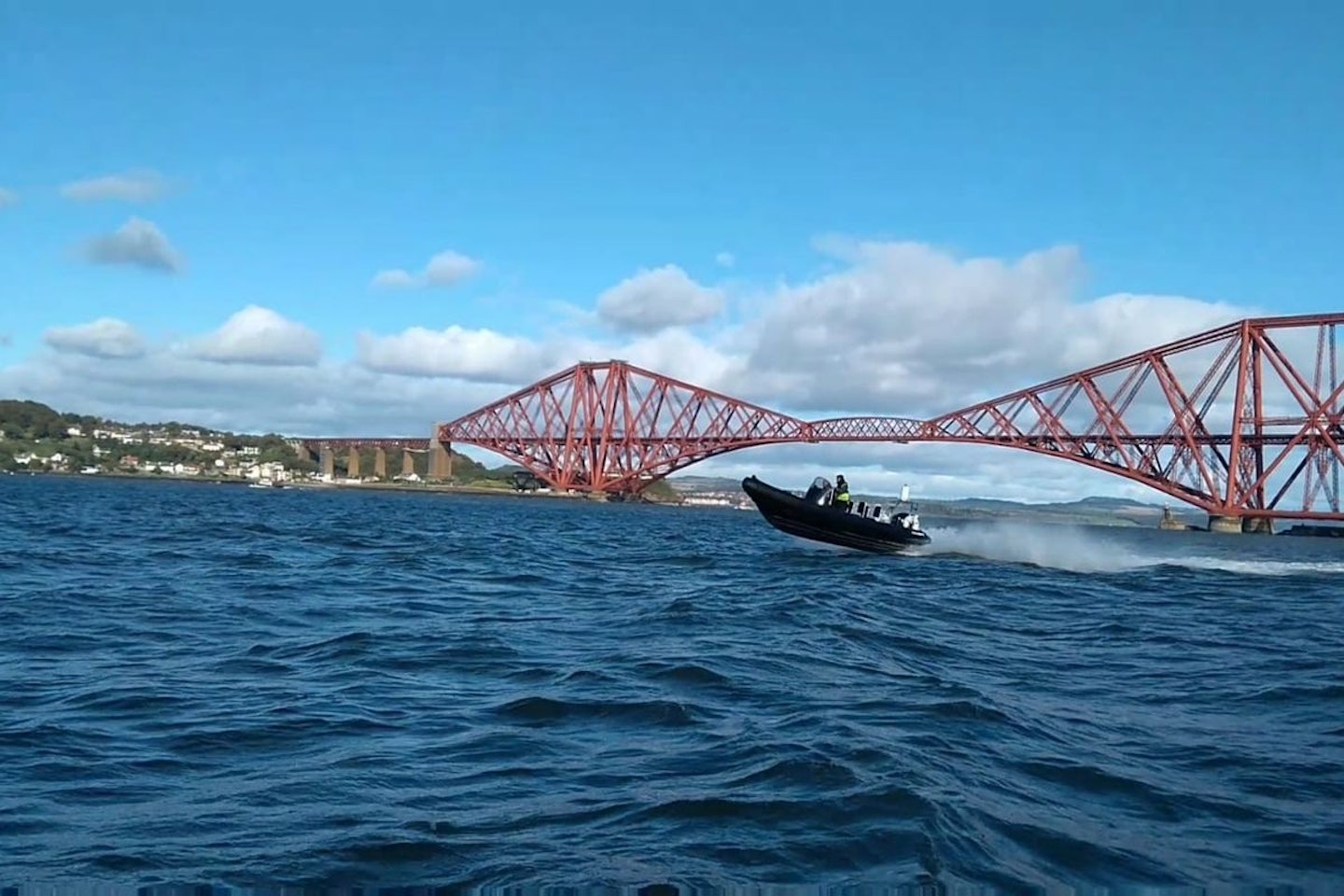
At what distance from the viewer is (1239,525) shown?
8900cm

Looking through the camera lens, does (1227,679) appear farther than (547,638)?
No

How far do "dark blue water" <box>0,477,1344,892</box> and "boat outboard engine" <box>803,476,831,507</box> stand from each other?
43.2 ft

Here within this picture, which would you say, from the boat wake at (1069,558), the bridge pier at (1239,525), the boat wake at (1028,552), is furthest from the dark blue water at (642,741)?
the bridge pier at (1239,525)

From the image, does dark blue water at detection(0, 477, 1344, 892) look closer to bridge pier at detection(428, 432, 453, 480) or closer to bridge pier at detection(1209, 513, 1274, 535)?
bridge pier at detection(1209, 513, 1274, 535)

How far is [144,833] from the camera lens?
19.5ft

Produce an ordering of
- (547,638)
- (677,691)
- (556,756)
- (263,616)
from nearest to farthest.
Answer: (556,756), (677,691), (547,638), (263,616)

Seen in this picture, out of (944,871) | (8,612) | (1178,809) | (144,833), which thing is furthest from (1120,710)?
(8,612)

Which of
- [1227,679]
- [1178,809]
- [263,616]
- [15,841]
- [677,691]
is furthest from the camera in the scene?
[263,616]

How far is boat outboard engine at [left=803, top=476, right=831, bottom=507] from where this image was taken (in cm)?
3206

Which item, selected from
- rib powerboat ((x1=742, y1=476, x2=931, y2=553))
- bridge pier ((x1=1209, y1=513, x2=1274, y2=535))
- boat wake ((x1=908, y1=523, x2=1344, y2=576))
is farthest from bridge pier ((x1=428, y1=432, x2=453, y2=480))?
rib powerboat ((x1=742, y1=476, x2=931, y2=553))

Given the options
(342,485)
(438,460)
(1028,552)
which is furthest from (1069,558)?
(342,485)

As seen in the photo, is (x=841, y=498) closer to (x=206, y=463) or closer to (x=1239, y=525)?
(x=1239, y=525)

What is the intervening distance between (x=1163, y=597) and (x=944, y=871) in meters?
19.9

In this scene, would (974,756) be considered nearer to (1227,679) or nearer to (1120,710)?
(1120,710)
